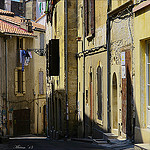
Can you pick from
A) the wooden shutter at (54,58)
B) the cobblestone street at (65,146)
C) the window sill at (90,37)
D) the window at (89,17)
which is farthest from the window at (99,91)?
the wooden shutter at (54,58)

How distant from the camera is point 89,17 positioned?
15.7m

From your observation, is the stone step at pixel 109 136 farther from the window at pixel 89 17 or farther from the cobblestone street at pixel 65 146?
the window at pixel 89 17

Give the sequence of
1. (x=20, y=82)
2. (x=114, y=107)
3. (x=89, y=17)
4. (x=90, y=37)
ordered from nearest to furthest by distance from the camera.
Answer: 1. (x=114, y=107)
2. (x=90, y=37)
3. (x=89, y=17)
4. (x=20, y=82)

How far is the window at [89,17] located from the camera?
14719 millimetres

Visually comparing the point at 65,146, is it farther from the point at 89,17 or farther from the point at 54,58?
the point at 54,58

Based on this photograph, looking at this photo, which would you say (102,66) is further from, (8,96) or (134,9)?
(8,96)

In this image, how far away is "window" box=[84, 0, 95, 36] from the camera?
1472 cm

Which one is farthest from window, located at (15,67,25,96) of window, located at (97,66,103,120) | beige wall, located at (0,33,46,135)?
window, located at (97,66,103,120)

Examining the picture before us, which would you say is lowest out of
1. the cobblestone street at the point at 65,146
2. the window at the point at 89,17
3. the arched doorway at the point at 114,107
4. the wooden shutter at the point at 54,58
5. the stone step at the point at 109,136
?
the cobblestone street at the point at 65,146

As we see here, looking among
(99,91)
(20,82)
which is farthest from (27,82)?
(99,91)

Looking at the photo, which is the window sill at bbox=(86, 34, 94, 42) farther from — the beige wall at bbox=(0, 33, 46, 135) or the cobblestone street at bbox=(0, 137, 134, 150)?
the beige wall at bbox=(0, 33, 46, 135)

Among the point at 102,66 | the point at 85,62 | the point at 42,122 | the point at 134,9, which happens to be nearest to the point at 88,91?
the point at 85,62

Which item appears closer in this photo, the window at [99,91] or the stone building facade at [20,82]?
the window at [99,91]

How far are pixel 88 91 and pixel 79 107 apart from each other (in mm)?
1929
